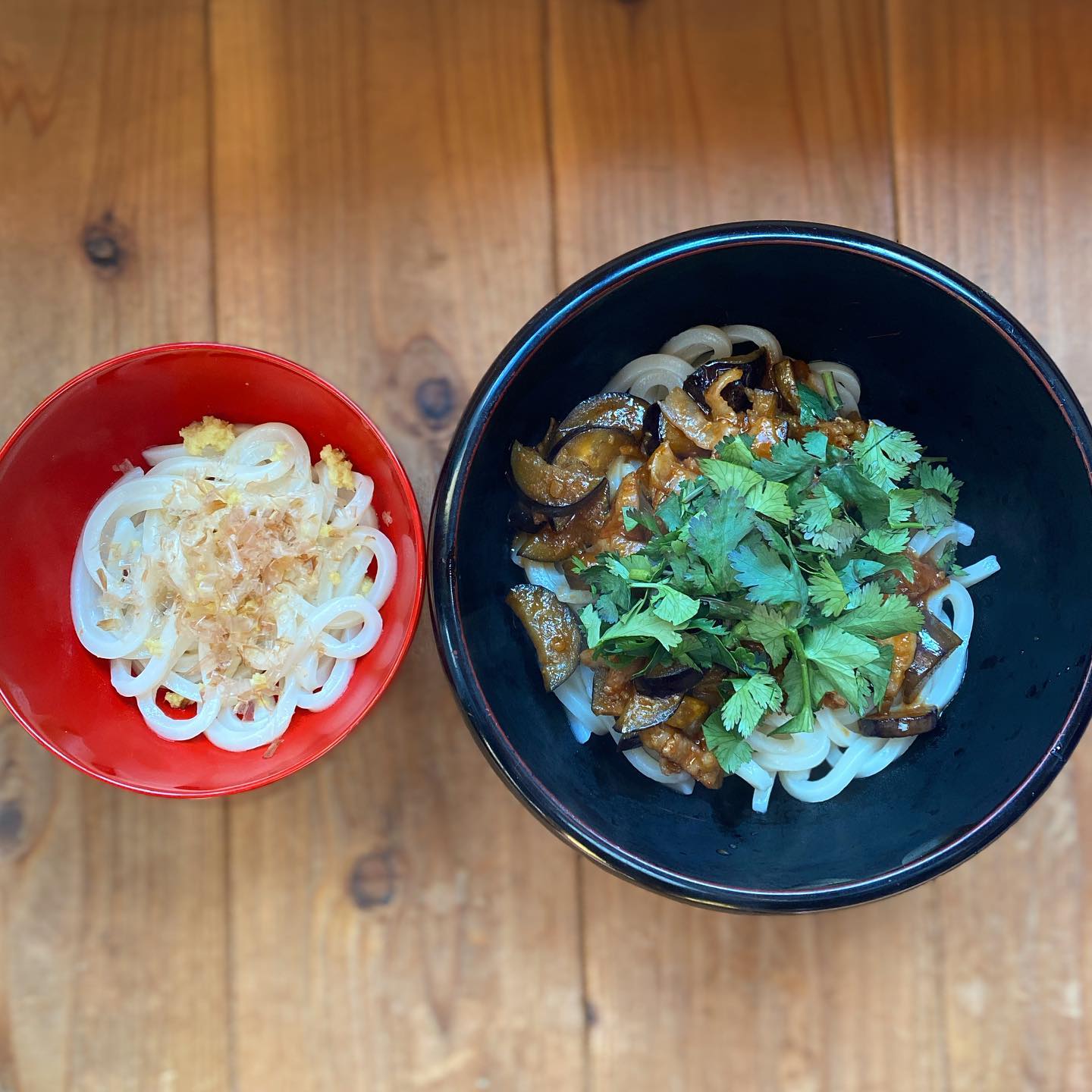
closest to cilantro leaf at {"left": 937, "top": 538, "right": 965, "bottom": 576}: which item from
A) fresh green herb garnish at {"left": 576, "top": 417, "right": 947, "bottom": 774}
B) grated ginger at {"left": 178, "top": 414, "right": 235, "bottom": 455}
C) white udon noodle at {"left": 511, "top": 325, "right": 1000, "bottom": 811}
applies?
white udon noodle at {"left": 511, "top": 325, "right": 1000, "bottom": 811}

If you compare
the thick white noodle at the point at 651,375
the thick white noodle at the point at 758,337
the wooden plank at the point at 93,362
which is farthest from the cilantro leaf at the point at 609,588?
the wooden plank at the point at 93,362

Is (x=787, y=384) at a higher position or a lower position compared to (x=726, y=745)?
higher

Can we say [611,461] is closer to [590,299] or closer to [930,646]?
[590,299]

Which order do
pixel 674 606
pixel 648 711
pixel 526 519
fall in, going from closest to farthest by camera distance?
pixel 674 606, pixel 648 711, pixel 526 519

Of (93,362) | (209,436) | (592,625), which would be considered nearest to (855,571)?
(592,625)

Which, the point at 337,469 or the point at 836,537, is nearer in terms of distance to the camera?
the point at 836,537

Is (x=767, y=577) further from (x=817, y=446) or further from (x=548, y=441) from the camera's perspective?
(x=548, y=441)
